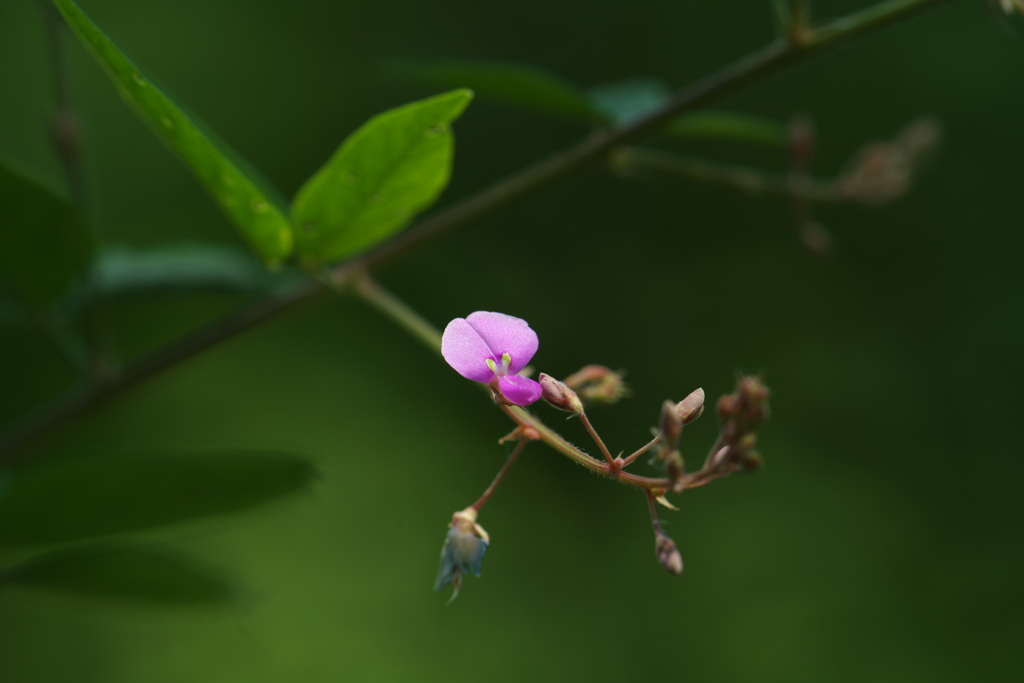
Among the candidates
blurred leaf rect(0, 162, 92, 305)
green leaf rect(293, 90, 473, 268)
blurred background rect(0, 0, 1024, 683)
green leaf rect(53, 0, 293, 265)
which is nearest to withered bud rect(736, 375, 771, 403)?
green leaf rect(293, 90, 473, 268)

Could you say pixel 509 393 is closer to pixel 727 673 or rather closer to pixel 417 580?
pixel 417 580

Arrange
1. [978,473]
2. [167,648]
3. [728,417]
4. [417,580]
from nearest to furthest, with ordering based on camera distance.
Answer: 1. [728,417]
2. [167,648]
3. [417,580]
4. [978,473]

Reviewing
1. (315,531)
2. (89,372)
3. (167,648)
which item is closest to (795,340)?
(315,531)

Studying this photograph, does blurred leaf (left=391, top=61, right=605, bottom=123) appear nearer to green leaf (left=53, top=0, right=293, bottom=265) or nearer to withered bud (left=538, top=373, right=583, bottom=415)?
green leaf (left=53, top=0, right=293, bottom=265)

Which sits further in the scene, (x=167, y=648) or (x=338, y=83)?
(x=338, y=83)

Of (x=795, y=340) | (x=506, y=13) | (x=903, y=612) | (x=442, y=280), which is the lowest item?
(x=903, y=612)

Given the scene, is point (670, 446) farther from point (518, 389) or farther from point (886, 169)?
point (886, 169)
